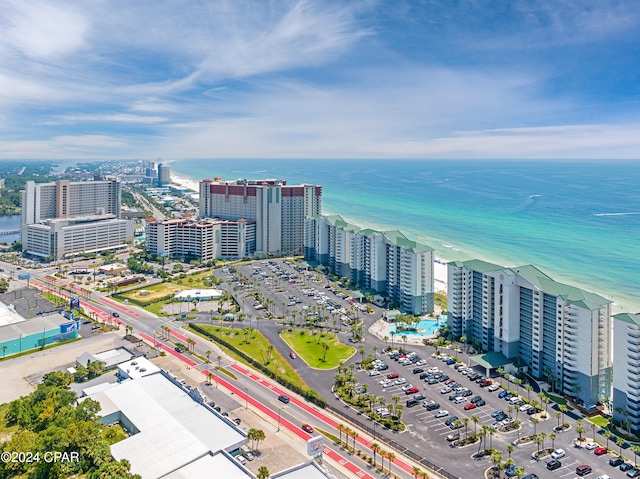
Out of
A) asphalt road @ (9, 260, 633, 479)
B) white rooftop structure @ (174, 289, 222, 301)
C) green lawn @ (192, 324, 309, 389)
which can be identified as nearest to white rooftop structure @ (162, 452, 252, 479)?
asphalt road @ (9, 260, 633, 479)

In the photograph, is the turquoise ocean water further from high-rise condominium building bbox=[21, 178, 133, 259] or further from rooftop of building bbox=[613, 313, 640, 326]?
high-rise condominium building bbox=[21, 178, 133, 259]

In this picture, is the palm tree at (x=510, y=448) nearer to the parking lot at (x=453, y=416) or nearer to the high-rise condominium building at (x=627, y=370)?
the parking lot at (x=453, y=416)

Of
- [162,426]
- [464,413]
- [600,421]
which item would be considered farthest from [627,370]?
[162,426]

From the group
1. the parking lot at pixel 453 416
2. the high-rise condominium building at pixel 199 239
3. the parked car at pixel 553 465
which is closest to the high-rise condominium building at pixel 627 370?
the parking lot at pixel 453 416

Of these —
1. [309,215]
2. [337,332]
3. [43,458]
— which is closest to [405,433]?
[337,332]

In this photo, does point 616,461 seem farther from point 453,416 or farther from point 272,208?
point 272,208

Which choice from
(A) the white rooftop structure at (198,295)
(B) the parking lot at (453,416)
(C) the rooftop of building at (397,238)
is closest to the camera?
(B) the parking lot at (453,416)
